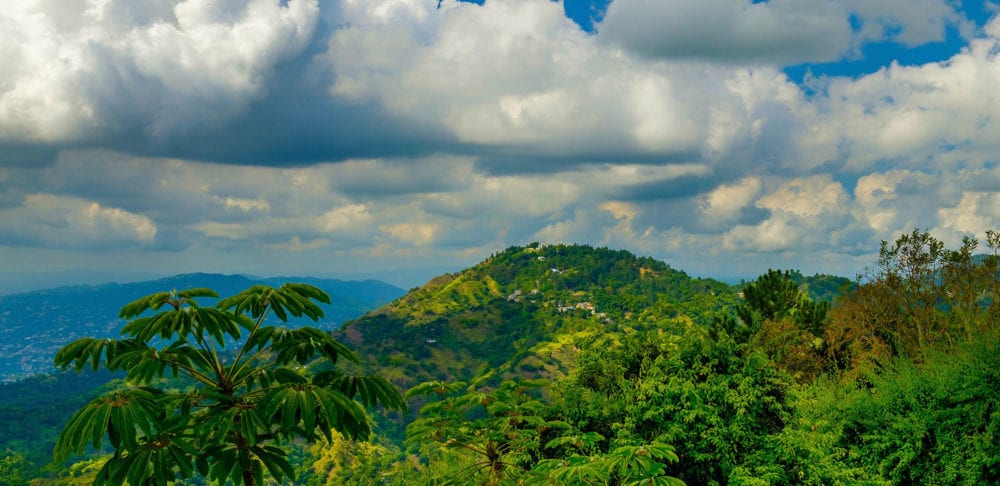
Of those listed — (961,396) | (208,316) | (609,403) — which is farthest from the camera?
(609,403)

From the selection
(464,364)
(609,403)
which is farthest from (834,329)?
(464,364)

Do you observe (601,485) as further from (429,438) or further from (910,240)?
(910,240)

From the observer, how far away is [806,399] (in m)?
17.9

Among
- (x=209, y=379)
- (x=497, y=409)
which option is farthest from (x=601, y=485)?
(x=209, y=379)

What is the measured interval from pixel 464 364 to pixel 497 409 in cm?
19284

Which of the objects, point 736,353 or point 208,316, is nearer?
point 208,316

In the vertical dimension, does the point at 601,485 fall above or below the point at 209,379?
below

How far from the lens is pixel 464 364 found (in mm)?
199500

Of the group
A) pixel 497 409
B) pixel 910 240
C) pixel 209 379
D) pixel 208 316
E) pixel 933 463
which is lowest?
pixel 933 463

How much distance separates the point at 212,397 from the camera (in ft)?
18.0

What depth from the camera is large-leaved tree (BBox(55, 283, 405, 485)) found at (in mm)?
4879

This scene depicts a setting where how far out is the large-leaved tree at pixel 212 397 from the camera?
4.88 meters

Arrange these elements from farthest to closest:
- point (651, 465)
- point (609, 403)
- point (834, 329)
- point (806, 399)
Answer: point (834, 329) → point (806, 399) → point (609, 403) → point (651, 465)

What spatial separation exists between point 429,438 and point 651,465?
4280mm
